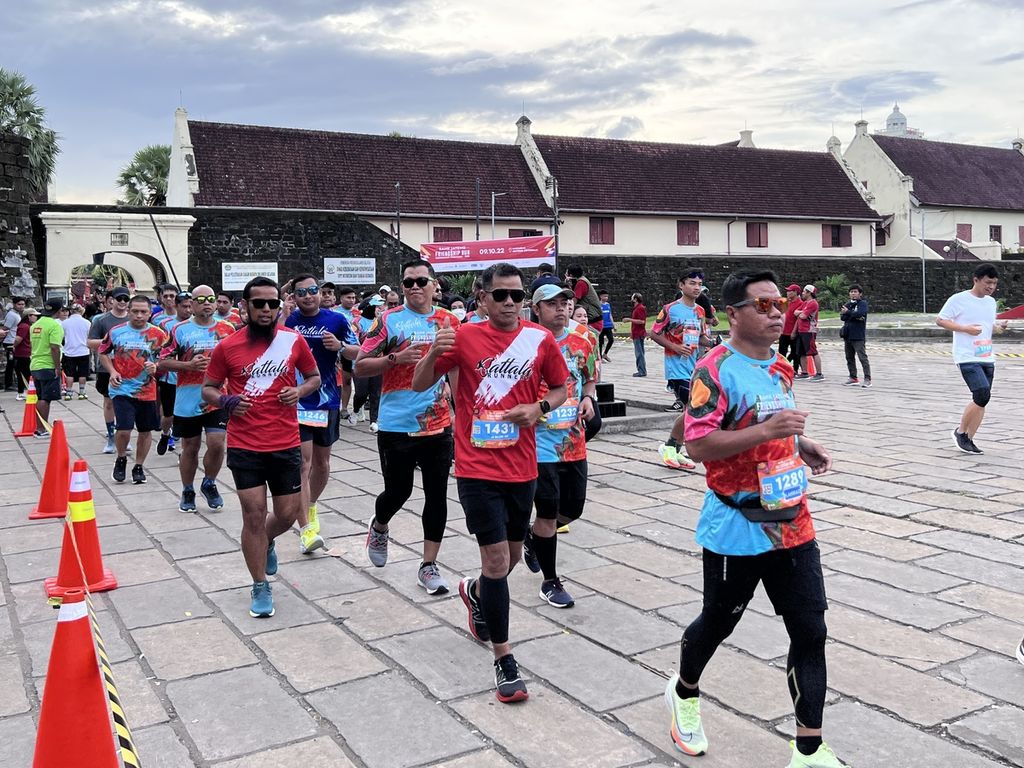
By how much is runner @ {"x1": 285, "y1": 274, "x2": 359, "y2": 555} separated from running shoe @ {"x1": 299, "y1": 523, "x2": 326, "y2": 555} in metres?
0.01

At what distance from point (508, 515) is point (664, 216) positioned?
121 ft

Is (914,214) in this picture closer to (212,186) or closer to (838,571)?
(212,186)

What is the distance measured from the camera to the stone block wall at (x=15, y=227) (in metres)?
19.9

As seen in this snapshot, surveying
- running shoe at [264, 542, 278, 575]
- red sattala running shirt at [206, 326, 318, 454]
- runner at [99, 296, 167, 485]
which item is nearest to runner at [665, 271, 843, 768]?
red sattala running shirt at [206, 326, 318, 454]

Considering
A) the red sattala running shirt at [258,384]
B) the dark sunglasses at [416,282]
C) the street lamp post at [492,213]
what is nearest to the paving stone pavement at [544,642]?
the red sattala running shirt at [258,384]

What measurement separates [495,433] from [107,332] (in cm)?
784

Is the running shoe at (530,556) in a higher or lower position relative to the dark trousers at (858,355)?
lower

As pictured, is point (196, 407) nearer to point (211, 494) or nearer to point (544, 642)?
point (211, 494)

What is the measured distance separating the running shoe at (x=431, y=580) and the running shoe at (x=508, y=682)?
1.41 metres

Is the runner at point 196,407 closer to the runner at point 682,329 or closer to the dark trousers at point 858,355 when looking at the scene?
the runner at point 682,329

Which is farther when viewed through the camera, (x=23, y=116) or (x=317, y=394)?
(x=23, y=116)

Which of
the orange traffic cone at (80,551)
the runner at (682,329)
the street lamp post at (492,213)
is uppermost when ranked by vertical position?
the street lamp post at (492,213)

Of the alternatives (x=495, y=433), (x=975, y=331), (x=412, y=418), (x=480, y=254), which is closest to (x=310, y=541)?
(x=412, y=418)

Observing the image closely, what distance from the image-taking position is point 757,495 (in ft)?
10.1
